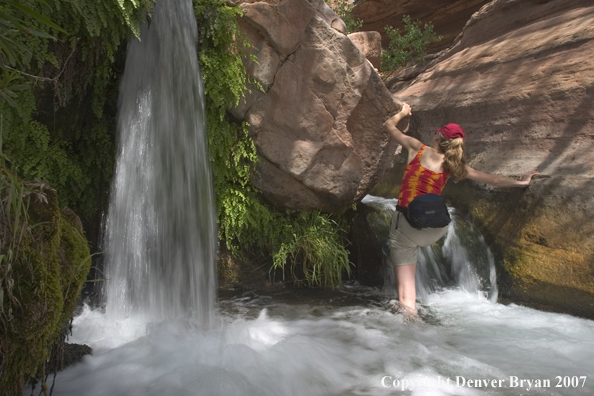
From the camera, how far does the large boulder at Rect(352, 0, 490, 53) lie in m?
13.6

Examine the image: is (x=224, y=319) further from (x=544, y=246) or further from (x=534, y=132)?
(x=534, y=132)

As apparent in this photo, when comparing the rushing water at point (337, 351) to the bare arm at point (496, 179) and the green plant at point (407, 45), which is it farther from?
the green plant at point (407, 45)

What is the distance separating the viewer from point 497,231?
6.36m

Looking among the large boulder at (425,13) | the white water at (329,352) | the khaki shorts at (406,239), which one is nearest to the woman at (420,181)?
the khaki shorts at (406,239)

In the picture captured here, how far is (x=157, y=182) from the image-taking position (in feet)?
17.4

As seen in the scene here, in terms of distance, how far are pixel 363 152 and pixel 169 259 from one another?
2.96 metres

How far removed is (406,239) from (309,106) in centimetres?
209

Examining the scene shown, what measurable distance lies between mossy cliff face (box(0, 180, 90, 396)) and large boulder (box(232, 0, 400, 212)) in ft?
10.6

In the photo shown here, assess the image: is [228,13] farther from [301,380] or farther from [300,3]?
[301,380]

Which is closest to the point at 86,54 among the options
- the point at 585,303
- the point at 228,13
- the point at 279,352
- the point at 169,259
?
the point at 228,13

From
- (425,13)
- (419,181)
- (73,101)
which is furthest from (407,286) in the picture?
(425,13)

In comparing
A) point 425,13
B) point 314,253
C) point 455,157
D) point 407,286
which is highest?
point 425,13

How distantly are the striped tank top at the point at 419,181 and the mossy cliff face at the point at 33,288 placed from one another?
11.0 ft

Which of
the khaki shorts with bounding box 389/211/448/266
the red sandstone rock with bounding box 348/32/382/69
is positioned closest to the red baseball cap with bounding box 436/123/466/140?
the khaki shorts with bounding box 389/211/448/266
